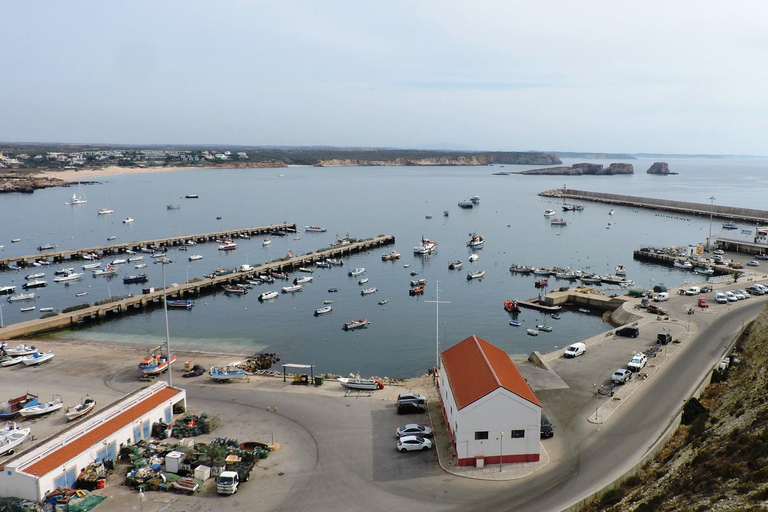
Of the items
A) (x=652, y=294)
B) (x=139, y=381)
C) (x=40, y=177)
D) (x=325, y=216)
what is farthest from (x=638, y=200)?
(x=40, y=177)

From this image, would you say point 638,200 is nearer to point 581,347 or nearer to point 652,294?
point 652,294

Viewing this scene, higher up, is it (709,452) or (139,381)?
(709,452)

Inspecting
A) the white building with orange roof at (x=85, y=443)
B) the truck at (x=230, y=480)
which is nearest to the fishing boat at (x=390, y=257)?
the white building with orange roof at (x=85, y=443)

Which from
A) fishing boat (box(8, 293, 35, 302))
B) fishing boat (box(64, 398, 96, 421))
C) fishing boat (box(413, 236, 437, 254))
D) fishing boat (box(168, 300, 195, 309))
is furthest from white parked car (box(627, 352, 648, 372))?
fishing boat (box(8, 293, 35, 302))

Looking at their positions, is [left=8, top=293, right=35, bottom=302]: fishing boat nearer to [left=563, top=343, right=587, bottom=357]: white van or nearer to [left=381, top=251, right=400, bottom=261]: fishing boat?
[left=381, top=251, right=400, bottom=261]: fishing boat

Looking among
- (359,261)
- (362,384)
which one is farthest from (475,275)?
(362,384)

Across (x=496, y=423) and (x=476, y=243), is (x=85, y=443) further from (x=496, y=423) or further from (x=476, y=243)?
(x=476, y=243)
